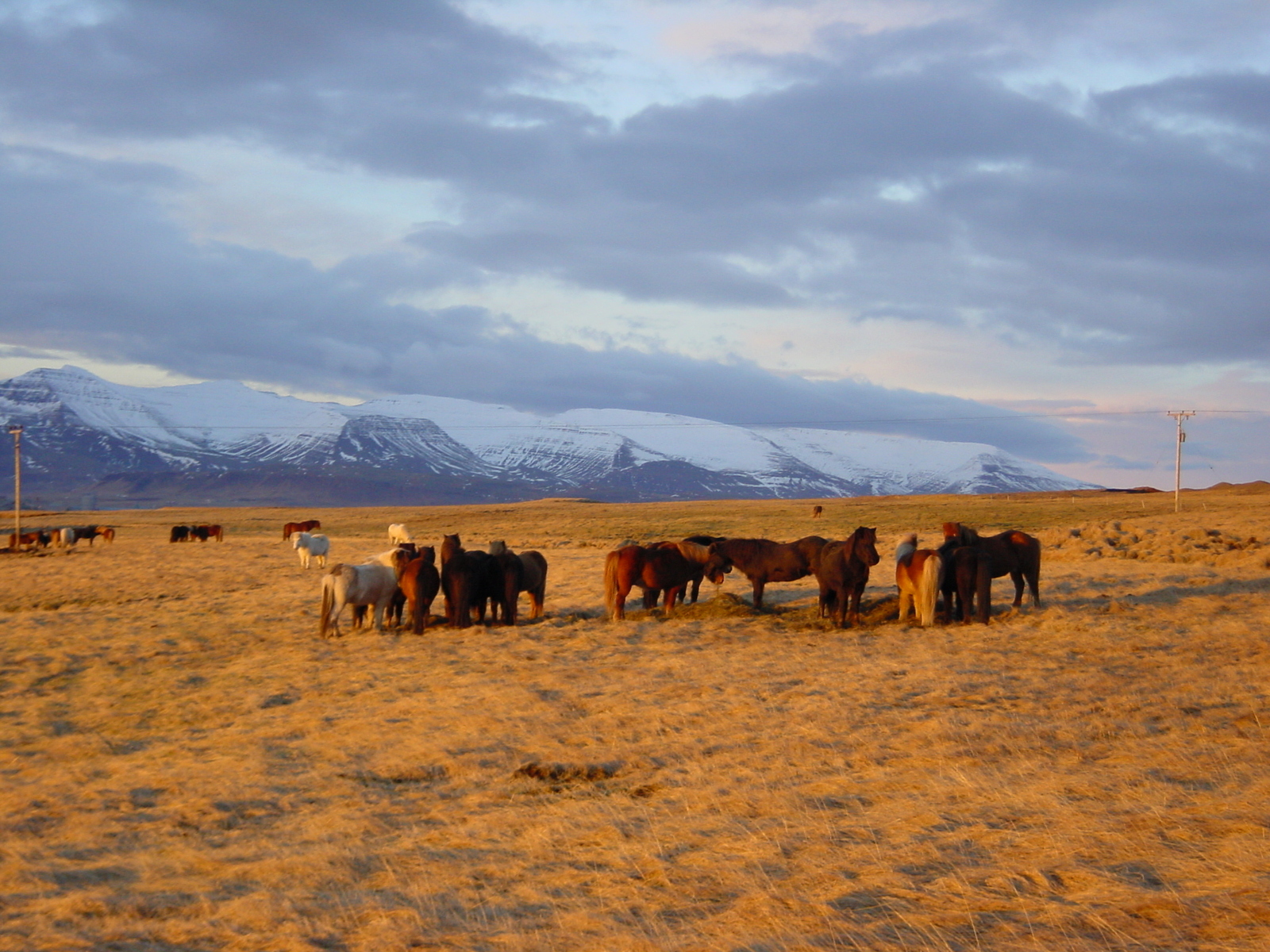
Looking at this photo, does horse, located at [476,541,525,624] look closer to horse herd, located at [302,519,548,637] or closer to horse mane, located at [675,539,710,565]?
horse herd, located at [302,519,548,637]

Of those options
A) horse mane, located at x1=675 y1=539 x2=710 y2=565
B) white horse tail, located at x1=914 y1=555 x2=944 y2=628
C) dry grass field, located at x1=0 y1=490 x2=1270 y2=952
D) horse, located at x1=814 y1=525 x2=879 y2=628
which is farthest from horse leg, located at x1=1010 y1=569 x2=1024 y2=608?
horse mane, located at x1=675 y1=539 x2=710 y2=565

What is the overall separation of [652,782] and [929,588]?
8.73 metres

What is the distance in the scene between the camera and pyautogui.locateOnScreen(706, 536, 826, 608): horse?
17.4 m

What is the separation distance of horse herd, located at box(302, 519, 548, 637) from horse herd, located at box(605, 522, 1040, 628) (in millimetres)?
1611

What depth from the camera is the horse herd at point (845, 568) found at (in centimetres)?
1574

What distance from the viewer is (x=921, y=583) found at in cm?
1566

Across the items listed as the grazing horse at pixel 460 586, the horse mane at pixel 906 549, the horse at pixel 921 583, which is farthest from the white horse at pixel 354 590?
the horse mane at pixel 906 549

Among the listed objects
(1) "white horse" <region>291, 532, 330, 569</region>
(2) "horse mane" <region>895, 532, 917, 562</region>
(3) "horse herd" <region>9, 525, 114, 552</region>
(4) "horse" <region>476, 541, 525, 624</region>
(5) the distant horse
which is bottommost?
(3) "horse herd" <region>9, 525, 114, 552</region>

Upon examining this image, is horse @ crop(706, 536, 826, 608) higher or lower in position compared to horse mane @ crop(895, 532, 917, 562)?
lower

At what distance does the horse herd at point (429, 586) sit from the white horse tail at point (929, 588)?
6679mm

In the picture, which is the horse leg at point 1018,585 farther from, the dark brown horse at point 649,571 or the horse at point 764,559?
the dark brown horse at point 649,571

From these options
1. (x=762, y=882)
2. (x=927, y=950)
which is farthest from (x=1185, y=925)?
(x=762, y=882)

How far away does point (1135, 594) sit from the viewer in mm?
17938

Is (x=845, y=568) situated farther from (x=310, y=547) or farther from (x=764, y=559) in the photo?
(x=310, y=547)
